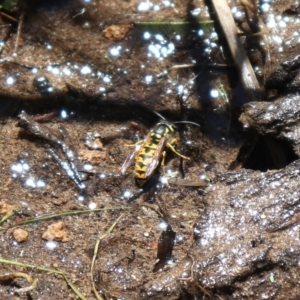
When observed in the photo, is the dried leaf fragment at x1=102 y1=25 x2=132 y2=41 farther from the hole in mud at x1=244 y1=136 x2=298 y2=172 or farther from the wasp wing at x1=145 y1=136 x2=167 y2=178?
the hole in mud at x1=244 y1=136 x2=298 y2=172

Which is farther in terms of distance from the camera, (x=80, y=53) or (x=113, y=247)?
(x=80, y=53)

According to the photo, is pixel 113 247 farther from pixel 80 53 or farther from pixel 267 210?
pixel 80 53

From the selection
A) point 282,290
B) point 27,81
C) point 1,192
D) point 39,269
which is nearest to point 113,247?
point 39,269

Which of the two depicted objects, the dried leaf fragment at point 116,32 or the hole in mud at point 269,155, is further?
the dried leaf fragment at point 116,32

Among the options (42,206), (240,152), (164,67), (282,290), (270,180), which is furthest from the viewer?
(164,67)

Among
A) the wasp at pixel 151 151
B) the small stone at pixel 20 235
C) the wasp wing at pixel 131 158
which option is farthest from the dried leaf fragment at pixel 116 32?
the small stone at pixel 20 235

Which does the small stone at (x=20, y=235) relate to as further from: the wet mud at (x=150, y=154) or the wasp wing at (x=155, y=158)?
the wasp wing at (x=155, y=158)
